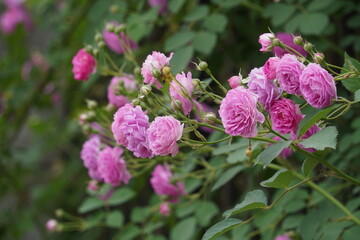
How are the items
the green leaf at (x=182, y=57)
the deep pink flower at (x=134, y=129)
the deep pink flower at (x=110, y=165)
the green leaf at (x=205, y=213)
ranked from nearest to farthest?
the deep pink flower at (x=134, y=129) → the deep pink flower at (x=110, y=165) → the green leaf at (x=182, y=57) → the green leaf at (x=205, y=213)

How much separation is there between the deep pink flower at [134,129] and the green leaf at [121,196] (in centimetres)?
78

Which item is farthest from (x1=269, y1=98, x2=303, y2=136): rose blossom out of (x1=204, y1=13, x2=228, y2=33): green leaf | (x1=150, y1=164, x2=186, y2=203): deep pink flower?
(x1=204, y1=13, x2=228, y2=33): green leaf

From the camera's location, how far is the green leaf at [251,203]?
34.6 inches

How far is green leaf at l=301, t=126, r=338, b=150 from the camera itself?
31.8 inches

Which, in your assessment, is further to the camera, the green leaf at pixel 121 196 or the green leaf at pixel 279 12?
the green leaf at pixel 121 196

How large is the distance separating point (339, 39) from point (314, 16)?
16.1 inches

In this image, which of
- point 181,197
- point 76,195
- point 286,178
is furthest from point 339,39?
point 76,195

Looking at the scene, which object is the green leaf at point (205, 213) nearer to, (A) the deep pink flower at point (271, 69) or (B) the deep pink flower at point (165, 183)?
(B) the deep pink flower at point (165, 183)

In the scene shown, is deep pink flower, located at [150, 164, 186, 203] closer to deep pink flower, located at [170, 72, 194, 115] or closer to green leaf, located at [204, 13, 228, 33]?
green leaf, located at [204, 13, 228, 33]

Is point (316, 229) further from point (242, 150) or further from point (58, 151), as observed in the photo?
point (58, 151)

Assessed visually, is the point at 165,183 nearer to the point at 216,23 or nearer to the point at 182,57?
the point at 182,57

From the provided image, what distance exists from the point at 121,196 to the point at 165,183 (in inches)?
10.8

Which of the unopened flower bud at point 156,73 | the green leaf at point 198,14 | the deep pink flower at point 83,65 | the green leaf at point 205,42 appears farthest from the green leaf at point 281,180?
the green leaf at point 198,14

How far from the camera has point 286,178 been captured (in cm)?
94
